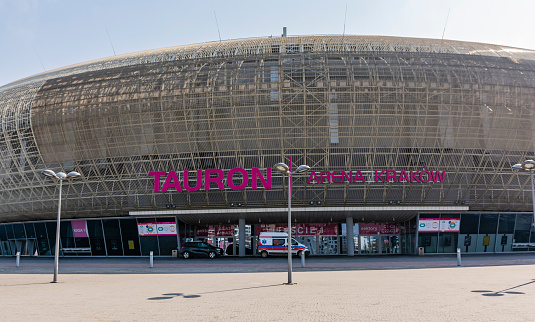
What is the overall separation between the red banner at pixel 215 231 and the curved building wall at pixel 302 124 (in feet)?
17.1

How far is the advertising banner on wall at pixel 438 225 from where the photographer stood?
1885 inches

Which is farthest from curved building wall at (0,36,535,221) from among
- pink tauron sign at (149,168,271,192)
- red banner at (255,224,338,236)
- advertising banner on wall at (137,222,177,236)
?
red banner at (255,224,338,236)

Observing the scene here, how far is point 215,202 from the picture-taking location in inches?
1838

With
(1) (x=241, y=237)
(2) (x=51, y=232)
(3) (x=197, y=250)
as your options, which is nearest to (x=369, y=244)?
(1) (x=241, y=237)

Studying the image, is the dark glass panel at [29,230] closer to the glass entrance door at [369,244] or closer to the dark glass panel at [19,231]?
the dark glass panel at [19,231]

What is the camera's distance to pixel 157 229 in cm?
4906

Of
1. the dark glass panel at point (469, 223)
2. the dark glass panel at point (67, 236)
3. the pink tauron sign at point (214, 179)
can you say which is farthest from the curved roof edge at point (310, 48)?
the dark glass panel at point (67, 236)

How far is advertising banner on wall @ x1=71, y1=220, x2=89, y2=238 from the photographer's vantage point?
51000mm

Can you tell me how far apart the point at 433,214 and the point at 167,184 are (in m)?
27.7

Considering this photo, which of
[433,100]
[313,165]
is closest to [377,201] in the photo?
[313,165]

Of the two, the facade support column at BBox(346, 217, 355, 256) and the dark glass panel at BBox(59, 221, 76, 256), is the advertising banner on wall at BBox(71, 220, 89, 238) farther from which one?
the facade support column at BBox(346, 217, 355, 256)

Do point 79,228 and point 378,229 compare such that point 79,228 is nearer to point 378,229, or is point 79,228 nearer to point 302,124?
point 302,124

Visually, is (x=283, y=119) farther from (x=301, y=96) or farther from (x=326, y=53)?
(x=326, y=53)

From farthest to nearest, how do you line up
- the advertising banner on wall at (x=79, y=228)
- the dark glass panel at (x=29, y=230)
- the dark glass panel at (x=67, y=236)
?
the dark glass panel at (x=29, y=230) < the dark glass panel at (x=67, y=236) < the advertising banner on wall at (x=79, y=228)
